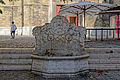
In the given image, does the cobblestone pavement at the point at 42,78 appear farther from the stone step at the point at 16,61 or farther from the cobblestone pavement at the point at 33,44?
the cobblestone pavement at the point at 33,44

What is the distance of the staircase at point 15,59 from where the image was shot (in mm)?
5750

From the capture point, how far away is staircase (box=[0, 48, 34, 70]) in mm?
5750

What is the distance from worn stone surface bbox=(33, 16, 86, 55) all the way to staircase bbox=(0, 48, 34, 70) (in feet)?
3.26

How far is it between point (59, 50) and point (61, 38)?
36 cm

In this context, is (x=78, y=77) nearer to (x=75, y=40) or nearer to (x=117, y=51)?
(x=75, y=40)

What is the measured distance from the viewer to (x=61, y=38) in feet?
16.9

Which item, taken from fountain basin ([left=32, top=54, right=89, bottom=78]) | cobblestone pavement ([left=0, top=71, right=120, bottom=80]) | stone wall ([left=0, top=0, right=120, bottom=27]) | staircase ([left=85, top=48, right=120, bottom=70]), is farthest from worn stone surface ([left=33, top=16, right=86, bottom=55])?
stone wall ([left=0, top=0, right=120, bottom=27])

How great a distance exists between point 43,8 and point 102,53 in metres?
17.3

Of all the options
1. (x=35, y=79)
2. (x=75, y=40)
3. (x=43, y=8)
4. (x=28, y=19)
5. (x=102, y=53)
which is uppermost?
(x=43, y=8)

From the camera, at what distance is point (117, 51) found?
699cm

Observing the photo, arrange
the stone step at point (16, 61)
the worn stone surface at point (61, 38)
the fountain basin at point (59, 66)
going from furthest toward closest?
the stone step at point (16, 61) → the worn stone surface at point (61, 38) → the fountain basin at point (59, 66)

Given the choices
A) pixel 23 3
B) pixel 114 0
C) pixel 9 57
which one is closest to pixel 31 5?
pixel 23 3

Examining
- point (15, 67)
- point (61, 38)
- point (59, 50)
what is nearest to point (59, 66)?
point (59, 50)

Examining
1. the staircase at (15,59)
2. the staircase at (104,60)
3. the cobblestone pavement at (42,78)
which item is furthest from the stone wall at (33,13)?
the cobblestone pavement at (42,78)
